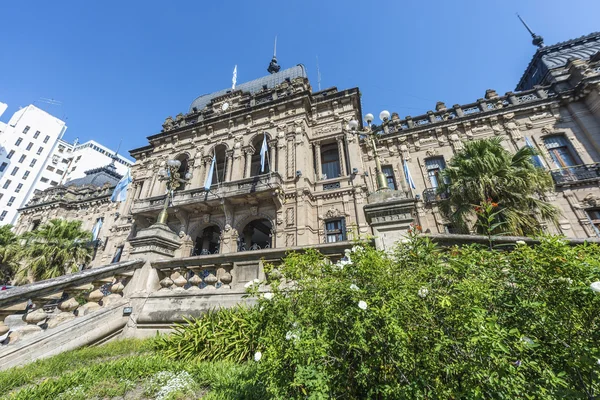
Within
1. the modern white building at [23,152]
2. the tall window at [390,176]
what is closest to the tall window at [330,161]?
the tall window at [390,176]

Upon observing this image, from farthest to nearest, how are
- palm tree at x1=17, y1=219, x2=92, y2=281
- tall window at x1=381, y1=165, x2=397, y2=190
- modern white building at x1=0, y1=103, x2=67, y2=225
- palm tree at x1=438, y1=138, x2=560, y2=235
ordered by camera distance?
1. modern white building at x1=0, y1=103, x2=67, y2=225
2. tall window at x1=381, y1=165, x2=397, y2=190
3. palm tree at x1=17, y1=219, x2=92, y2=281
4. palm tree at x1=438, y1=138, x2=560, y2=235

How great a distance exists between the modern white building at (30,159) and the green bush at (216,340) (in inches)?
2813

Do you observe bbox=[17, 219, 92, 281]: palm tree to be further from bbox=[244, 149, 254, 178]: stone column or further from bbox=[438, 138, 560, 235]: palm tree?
bbox=[438, 138, 560, 235]: palm tree

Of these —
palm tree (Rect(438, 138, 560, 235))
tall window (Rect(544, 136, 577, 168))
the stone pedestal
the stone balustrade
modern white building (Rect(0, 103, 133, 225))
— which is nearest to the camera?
the stone balustrade

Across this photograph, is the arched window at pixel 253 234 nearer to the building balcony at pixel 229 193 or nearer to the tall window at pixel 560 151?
the building balcony at pixel 229 193

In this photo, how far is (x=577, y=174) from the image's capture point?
14102 millimetres

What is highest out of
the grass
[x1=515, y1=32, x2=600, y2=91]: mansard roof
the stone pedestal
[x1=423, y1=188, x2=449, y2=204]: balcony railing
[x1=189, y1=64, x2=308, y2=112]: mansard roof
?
[x1=189, y1=64, x2=308, y2=112]: mansard roof

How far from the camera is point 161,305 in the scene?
18.1 feet

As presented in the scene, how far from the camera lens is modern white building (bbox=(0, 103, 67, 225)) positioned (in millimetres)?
51375

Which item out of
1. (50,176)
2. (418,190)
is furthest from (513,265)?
(50,176)

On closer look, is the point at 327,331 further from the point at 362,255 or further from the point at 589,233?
the point at 589,233

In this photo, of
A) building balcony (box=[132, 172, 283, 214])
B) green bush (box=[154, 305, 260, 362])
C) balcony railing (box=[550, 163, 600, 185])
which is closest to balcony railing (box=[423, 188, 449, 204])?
balcony railing (box=[550, 163, 600, 185])

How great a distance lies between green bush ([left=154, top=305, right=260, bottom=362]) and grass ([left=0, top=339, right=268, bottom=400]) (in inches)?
10.3

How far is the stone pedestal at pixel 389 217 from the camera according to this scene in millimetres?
4926
